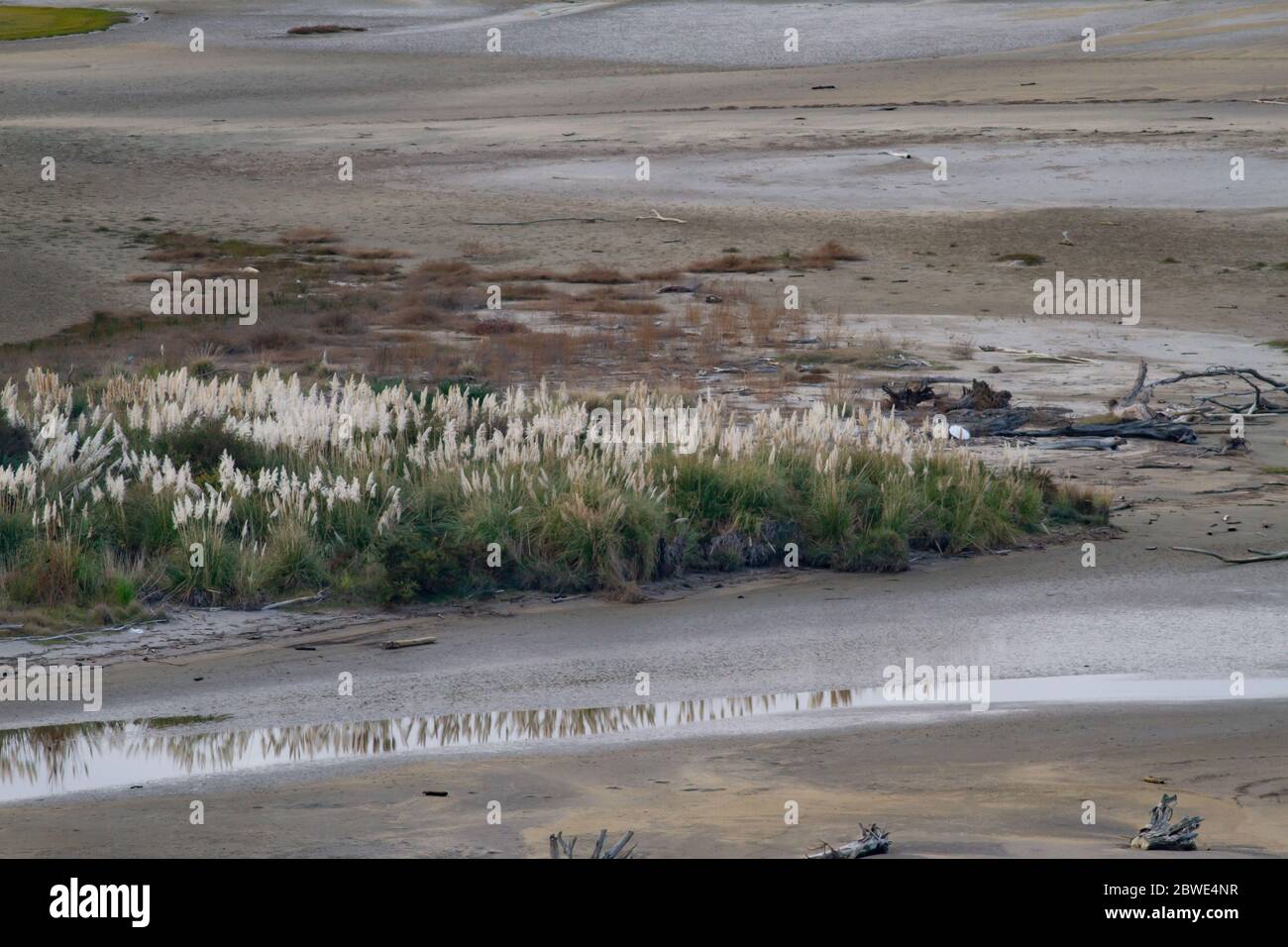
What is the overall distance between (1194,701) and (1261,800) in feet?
5.66

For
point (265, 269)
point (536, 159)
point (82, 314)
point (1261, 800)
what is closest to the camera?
point (1261, 800)

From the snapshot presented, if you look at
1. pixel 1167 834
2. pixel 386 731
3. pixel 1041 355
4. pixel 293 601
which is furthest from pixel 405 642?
pixel 1041 355

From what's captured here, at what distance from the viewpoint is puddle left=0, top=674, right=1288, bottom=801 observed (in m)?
7.69

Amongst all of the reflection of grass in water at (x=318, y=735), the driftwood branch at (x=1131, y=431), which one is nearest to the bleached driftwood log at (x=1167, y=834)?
the reflection of grass in water at (x=318, y=735)

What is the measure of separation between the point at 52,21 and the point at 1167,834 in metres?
85.2

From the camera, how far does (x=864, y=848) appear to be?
6.05 m

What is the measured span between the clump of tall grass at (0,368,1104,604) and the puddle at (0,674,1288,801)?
2.27 metres

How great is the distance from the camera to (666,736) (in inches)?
321

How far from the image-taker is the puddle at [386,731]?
769cm

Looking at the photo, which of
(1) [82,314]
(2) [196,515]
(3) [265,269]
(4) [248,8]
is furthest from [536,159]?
(4) [248,8]

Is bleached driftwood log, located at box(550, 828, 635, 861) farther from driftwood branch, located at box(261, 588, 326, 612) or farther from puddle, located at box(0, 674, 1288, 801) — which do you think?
driftwood branch, located at box(261, 588, 326, 612)

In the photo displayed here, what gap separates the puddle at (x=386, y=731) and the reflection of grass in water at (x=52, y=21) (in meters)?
74.2

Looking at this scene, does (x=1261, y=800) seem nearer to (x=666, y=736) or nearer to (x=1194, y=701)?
(x=1194, y=701)

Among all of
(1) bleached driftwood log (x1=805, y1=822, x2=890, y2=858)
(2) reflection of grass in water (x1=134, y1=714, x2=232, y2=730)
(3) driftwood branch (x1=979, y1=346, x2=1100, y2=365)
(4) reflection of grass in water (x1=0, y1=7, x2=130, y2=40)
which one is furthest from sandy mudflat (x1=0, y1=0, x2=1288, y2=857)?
(4) reflection of grass in water (x1=0, y1=7, x2=130, y2=40)
